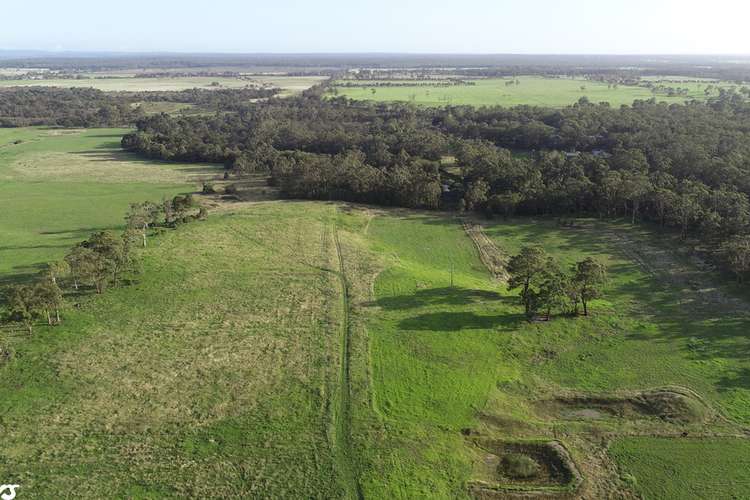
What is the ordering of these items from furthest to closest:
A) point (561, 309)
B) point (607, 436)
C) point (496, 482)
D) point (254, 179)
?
1. point (254, 179)
2. point (561, 309)
3. point (607, 436)
4. point (496, 482)

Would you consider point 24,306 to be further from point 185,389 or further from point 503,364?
point 503,364

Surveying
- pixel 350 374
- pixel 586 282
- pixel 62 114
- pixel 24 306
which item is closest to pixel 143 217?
pixel 24 306

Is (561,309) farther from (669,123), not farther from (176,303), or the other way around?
(669,123)

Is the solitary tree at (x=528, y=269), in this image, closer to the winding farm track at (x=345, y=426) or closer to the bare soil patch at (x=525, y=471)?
the winding farm track at (x=345, y=426)

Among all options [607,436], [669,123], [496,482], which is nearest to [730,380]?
[607,436]

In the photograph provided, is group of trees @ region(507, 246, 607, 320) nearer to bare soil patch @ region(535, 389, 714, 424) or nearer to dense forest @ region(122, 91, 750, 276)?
bare soil patch @ region(535, 389, 714, 424)

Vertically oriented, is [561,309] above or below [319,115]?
below
